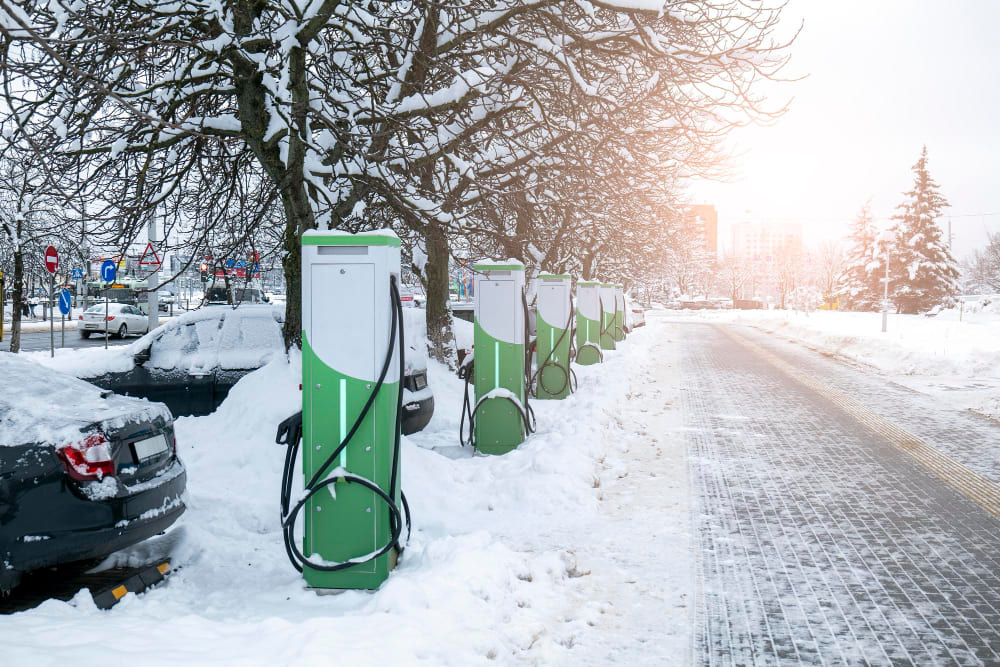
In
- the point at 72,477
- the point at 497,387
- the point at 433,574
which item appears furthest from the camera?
the point at 497,387

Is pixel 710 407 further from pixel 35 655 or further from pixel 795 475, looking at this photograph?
pixel 35 655

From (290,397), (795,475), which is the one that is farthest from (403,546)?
(795,475)

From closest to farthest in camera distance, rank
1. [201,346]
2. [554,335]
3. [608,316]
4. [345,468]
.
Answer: [345,468] → [201,346] → [554,335] → [608,316]

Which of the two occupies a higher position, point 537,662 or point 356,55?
point 356,55

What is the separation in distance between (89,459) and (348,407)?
1.41 metres

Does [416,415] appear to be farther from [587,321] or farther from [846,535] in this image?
[587,321]

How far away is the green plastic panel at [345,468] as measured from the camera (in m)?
4.45

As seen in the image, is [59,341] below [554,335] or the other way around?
below

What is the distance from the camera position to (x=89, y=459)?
13.6 ft

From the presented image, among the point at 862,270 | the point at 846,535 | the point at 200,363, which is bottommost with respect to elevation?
the point at 846,535

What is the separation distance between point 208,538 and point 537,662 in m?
2.68

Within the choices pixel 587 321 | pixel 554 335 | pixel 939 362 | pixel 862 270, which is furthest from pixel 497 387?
pixel 862 270

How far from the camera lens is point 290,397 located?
781 centimetres

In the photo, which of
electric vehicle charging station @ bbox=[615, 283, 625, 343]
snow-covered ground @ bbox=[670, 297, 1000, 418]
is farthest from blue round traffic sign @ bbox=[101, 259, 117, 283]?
snow-covered ground @ bbox=[670, 297, 1000, 418]
